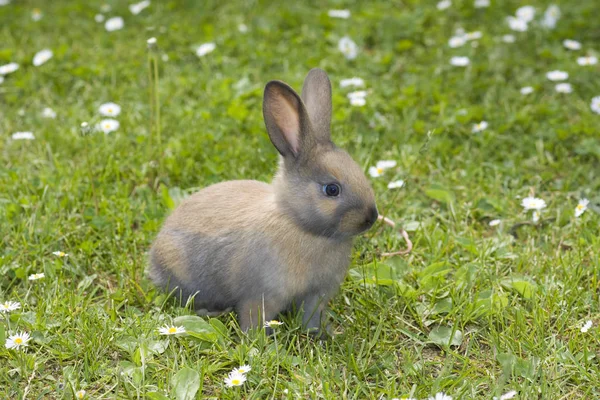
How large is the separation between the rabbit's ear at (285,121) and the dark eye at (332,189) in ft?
0.65

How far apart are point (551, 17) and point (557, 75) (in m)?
1.07

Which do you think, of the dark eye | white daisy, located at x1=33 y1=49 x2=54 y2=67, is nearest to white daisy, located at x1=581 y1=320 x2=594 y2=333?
the dark eye

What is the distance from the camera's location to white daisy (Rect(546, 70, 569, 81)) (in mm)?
5535

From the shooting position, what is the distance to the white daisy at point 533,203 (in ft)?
13.7

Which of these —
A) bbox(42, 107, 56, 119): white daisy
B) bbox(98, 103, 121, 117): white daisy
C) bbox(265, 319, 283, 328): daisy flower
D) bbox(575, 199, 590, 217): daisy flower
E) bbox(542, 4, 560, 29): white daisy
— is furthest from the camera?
bbox(542, 4, 560, 29): white daisy

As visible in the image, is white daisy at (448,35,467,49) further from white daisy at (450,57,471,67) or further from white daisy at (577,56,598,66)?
white daisy at (577,56,598,66)

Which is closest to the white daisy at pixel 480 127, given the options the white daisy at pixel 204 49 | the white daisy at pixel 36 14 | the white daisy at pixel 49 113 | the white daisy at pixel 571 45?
the white daisy at pixel 571 45

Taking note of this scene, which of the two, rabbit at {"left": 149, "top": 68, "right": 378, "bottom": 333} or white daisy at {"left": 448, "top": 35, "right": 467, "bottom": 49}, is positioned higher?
rabbit at {"left": 149, "top": 68, "right": 378, "bottom": 333}

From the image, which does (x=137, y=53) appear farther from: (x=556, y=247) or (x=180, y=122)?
(x=556, y=247)

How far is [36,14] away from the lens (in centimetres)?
684

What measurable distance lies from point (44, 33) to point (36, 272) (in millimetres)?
3314

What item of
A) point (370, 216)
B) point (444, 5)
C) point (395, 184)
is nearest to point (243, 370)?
point (370, 216)

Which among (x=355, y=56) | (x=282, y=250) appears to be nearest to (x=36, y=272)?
(x=282, y=250)

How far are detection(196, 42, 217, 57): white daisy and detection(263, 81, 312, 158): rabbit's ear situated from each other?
8.98 ft
